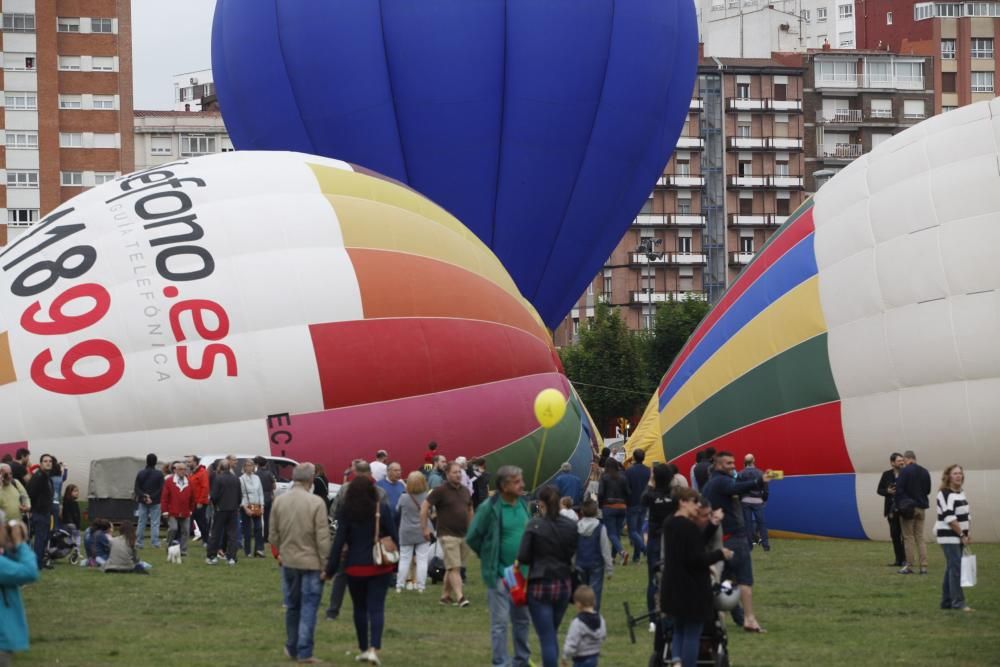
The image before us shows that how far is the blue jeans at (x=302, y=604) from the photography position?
13.4 m

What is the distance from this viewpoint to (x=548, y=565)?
11.9m

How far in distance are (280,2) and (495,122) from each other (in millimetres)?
4550

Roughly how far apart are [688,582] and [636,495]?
947cm

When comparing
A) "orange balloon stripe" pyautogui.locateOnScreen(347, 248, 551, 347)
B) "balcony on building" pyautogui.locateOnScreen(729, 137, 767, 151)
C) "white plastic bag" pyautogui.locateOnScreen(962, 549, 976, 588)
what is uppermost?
"balcony on building" pyautogui.locateOnScreen(729, 137, 767, 151)

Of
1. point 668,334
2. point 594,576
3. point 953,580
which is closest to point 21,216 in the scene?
point 668,334

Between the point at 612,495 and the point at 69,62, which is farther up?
the point at 69,62

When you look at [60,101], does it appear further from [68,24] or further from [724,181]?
[724,181]

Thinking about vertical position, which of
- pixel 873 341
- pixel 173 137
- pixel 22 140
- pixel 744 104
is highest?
pixel 744 104

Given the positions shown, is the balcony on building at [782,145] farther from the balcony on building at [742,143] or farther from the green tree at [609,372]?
the green tree at [609,372]

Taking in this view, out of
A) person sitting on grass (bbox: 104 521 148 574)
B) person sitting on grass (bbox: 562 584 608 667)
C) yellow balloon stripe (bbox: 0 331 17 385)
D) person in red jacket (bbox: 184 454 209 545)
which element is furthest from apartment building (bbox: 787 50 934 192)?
person sitting on grass (bbox: 562 584 608 667)

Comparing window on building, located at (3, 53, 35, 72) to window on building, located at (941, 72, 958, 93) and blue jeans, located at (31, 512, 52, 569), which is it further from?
blue jeans, located at (31, 512, 52, 569)

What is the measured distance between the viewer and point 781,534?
82.6 feet

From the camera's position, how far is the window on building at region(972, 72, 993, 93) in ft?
342

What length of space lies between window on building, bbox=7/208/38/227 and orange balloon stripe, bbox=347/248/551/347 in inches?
2488
